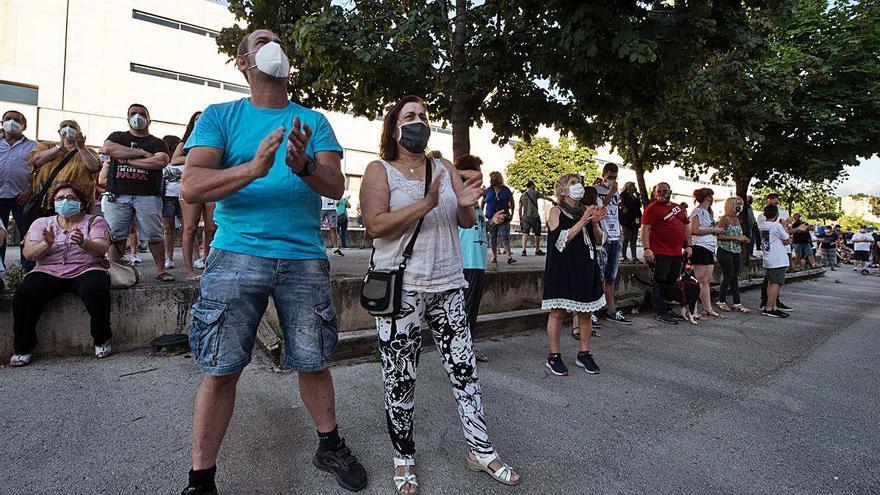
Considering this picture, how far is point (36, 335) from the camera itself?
378 cm

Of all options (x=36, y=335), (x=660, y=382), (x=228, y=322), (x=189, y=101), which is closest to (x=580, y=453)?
(x=660, y=382)

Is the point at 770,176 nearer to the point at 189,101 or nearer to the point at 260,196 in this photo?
the point at 260,196

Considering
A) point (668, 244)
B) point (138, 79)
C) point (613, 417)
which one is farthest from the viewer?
point (138, 79)

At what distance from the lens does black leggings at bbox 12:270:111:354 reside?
12.0ft

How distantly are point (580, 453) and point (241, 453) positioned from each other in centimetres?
198

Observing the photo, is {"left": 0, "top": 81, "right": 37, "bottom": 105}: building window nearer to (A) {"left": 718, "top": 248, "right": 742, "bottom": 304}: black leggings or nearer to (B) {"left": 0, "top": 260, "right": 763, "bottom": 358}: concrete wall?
(B) {"left": 0, "top": 260, "right": 763, "bottom": 358}: concrete wall

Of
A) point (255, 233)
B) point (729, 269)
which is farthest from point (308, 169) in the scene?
point (729, 269)

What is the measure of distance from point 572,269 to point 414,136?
92.9 inches

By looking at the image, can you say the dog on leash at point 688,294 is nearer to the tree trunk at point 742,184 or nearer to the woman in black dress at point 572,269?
the woman in black dress at point 572,269

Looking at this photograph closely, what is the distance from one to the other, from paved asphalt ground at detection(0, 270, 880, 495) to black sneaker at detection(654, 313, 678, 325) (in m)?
1.92

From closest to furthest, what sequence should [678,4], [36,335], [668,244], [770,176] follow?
[36,335] < [678,4] < [668,244] < [770,176]

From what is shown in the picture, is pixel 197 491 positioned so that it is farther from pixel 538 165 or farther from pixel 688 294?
pixel 538 165

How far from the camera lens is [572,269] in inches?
165

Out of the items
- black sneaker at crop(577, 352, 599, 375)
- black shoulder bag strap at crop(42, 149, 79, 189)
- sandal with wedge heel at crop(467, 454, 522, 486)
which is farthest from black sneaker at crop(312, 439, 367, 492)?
black shoulder bag strap at crop(42, 149, 79, 189)
